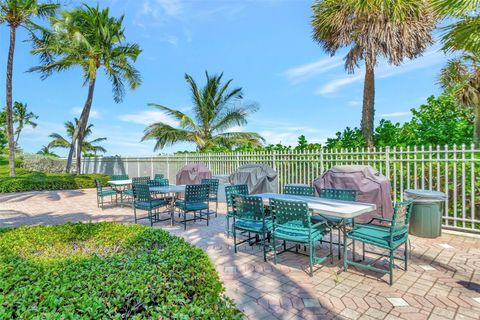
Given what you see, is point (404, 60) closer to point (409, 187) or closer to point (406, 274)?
point (409, 187)

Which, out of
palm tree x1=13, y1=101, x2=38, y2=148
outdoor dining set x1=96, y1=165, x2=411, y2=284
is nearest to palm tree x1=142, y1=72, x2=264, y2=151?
outdoor dining set x1=96, y1=165, x2=411, y2=284

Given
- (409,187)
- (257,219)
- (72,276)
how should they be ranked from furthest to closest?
(409,187), (257,219), (72,276)

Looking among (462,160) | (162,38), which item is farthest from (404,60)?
(162,38)

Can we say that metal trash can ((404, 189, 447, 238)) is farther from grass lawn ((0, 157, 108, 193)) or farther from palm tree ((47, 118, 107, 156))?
palm tree ((47, 118, 107, 156))

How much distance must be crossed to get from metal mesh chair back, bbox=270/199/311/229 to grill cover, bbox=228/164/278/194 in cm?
425

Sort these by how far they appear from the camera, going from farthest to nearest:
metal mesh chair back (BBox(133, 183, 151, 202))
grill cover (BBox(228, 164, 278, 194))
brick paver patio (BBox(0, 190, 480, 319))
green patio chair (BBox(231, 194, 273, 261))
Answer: grill cover (BBox(228, 164, 278, 194)) → metal mesh chair back (BBox(133, 183, 151, 202)) → green patio chair (BBox(231, 194, 273, 261)) → brick paver patio (BBox(0, 190, 480, 319))

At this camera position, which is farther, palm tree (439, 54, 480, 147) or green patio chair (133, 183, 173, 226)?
palm tree (439, 54, 480, 147)

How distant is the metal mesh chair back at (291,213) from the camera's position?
370cm

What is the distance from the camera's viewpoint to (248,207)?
4.48 meters

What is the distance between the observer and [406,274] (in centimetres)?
374

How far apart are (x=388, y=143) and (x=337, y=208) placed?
717cm

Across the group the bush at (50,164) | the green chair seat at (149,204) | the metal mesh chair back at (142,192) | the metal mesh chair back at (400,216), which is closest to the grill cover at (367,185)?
the metal mesh chair back at (400,216)

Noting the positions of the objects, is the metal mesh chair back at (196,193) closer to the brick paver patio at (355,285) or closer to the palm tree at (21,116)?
the brick paver patio at (355,285)

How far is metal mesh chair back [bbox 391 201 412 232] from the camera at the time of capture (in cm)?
342
